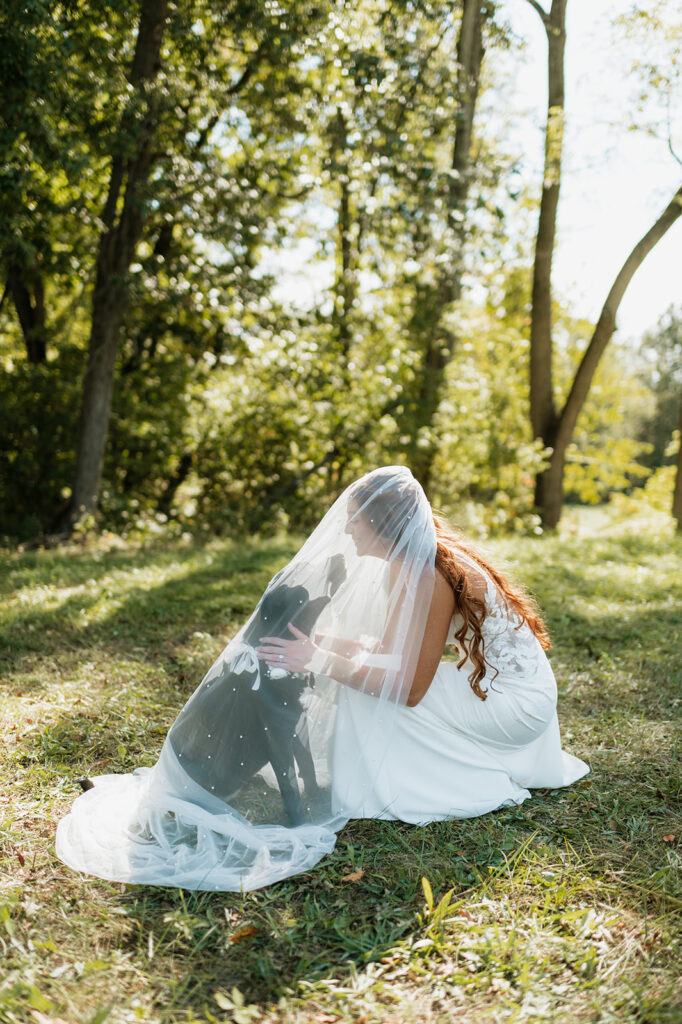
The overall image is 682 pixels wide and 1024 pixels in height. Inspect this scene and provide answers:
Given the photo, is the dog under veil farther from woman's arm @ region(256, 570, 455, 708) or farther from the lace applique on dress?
the lace applique on dress

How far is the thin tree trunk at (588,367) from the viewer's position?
40.9 ft

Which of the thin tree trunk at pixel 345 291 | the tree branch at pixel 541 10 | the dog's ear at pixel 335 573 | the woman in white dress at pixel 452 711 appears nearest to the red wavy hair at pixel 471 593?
the woman in white dress at pixel 452 711

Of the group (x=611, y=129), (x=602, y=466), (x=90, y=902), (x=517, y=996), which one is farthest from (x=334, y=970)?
(x=602, y=466)

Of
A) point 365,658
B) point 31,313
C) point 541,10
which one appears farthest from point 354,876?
point 541,10

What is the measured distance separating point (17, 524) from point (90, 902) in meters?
10.4

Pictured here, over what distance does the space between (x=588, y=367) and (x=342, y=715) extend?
1187 cm

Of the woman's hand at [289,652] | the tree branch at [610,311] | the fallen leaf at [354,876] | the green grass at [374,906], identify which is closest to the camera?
the green grass at [374,906]

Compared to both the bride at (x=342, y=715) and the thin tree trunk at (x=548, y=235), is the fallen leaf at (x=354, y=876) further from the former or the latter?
the thin tree trunk at (x=548, y=235)

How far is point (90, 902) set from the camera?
2.67 metres

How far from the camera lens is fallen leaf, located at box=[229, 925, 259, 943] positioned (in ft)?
8.34

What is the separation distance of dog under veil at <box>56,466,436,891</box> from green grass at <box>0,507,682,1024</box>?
0.65 ft

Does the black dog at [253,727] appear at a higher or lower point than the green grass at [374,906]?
higher

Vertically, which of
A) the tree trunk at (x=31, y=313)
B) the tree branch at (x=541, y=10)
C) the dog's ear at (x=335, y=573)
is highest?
the tree branch at (x=541, y=10)

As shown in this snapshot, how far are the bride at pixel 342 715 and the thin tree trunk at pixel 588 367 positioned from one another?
11102mm
